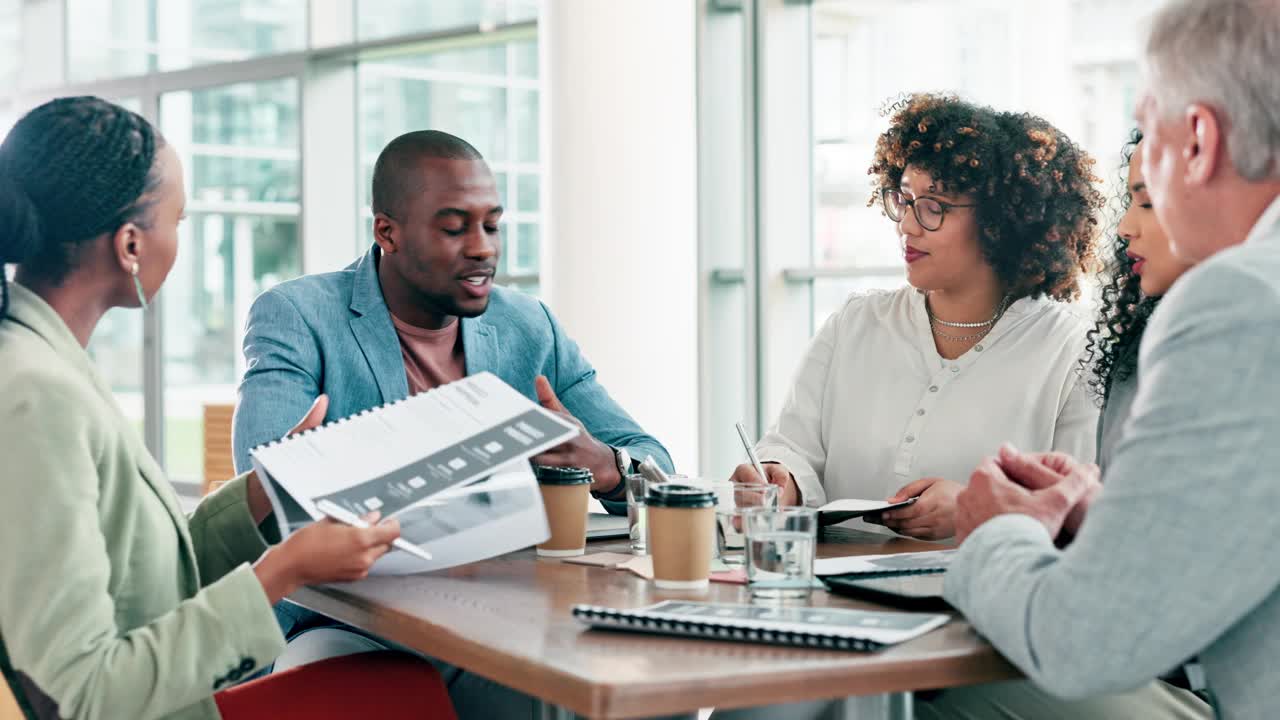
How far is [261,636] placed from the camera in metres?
1.35

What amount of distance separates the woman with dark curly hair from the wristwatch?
73 centimetres

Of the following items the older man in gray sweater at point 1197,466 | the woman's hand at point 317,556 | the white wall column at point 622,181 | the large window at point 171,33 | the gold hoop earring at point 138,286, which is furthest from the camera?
the large window at point 171,33

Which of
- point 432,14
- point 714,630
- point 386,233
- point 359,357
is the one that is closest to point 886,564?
point 714,630

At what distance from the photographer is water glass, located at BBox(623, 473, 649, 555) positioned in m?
1.77

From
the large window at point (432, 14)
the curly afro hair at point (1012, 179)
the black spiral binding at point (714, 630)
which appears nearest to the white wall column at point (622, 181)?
the large window at point (432, 14)

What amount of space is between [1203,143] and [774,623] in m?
0.58

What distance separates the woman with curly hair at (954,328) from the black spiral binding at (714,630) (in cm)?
95

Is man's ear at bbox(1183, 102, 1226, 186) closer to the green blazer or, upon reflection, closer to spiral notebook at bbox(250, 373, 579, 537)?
spiral notebook at bbox(250, 373, 579, 537)

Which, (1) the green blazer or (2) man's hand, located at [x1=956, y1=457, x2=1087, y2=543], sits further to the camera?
(2) man's hand, located at [x1=956, y1=457, x2=1087, y2=543]

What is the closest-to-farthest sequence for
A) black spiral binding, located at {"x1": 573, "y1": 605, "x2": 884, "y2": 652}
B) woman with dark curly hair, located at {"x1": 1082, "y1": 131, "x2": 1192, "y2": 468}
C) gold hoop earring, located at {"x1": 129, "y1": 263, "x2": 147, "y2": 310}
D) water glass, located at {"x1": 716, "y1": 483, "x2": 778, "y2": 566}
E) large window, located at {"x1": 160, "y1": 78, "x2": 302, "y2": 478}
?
black spiral binding, located at {"x1": 573, "y1": 605, "x2": 884, "y2": 652} → gold hoop earring, located at {"x1": 129, "y1": 263, "x2": 147, "y2": 310} → water glass, located at {"x1": 716, "y1": 483, "x2": 778, "y2": 566} → woman with dark curly hair, located at {"x1": 1082, "y1": 131, "x2": 1192, "y2": 468} → large window, located at {"x1": 160, "y1": 78, "x2": 302, "y2": 478}

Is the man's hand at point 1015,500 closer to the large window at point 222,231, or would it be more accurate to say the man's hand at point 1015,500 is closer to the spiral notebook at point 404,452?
the spiral notebook at point 404,452

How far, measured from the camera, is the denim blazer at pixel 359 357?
2.19 metres

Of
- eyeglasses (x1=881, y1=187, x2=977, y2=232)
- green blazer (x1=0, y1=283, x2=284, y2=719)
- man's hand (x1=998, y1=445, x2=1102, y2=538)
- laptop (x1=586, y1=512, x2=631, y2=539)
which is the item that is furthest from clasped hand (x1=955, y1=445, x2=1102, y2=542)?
eyeglasses (x1=881, y1=187, x2=977, y2=232)

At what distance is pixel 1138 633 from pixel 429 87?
591 centimetres
